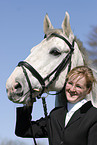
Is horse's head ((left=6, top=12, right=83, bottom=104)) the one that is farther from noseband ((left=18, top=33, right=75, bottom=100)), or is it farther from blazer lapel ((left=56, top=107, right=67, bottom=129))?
blazer lapel ((left=56, top=107, right=67, bottom=129))

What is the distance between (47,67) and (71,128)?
5.01 ft

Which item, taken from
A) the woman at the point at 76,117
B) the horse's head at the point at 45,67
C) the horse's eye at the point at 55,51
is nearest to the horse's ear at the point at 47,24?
the horse's head at the point at 45,67

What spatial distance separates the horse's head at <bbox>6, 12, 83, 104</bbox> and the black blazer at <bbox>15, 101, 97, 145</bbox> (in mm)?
644

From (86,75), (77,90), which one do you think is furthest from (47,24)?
(77,90)

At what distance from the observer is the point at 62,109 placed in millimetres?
2754

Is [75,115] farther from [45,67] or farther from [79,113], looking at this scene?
[45,67]

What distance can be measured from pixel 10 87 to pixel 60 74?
0.85 meters

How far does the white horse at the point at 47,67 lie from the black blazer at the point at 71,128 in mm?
648

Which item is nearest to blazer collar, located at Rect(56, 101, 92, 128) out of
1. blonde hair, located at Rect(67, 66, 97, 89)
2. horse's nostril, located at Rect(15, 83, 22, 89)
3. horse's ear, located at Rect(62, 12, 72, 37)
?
blonde hair, located at Rect(67, 66, 97, 89)

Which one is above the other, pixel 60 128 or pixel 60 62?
pixel 60 62

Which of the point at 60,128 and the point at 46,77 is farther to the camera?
the point at 46,77

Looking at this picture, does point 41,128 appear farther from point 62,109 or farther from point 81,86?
point 81,86

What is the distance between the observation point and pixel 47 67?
3.83m

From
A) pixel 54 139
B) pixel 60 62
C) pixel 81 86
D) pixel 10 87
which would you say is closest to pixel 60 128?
pixel 54 139
